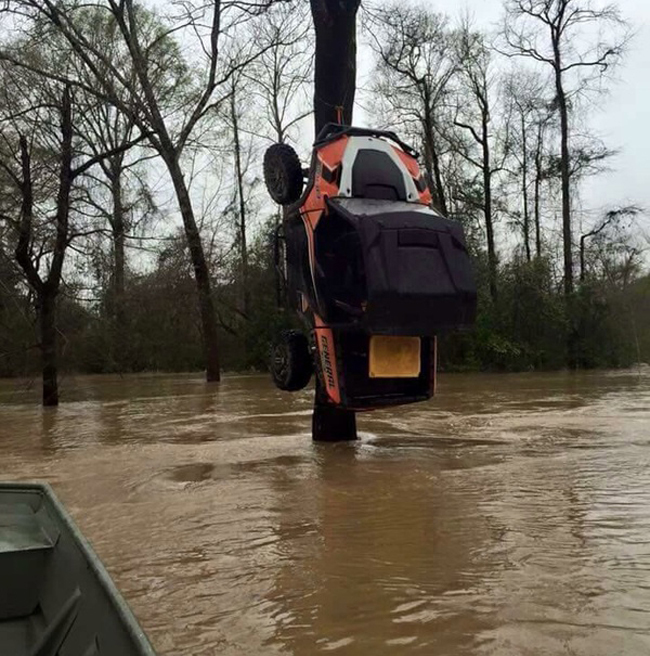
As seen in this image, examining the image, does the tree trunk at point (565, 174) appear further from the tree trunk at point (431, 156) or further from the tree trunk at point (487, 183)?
the tree trunk at point (431, 156)

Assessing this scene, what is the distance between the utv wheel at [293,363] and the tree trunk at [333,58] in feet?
9.53

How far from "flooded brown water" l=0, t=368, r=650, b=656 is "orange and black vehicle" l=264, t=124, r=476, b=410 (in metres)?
0.97

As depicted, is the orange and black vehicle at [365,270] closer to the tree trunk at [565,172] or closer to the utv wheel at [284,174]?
the utv wheel at [284,174]

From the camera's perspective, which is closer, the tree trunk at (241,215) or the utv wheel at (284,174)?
the utv wheel at (284,174)

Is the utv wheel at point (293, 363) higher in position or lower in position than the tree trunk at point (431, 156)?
lower

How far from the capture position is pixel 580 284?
2830 centimetres

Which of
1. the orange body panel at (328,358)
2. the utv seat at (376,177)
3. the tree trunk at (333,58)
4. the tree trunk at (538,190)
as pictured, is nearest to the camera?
the utv seat at (376,177)

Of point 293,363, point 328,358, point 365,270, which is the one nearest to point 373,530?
point 365,270

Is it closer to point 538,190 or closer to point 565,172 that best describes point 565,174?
point 565,172

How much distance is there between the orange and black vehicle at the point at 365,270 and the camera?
6.88 metres

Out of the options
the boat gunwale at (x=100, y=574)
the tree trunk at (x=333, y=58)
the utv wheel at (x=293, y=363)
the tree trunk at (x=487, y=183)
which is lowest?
the boat gunwale at (x=100, y=574)

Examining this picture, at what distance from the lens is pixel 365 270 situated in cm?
686

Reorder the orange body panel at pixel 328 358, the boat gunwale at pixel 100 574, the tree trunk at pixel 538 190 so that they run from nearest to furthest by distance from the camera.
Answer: the boat gunwale at pixel 100 574
the orange body panel at pixel 328 358
the tree trunk at pixel 538 190

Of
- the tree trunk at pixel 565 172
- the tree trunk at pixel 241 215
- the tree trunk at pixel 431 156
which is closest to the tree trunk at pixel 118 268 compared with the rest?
the tree trunk at pixel 241 215
